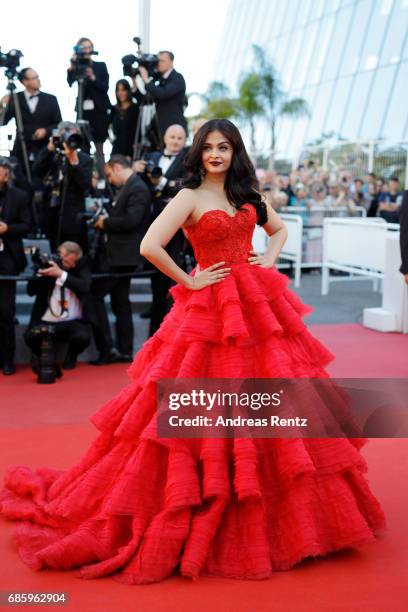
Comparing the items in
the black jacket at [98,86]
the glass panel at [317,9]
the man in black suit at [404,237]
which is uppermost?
the glass panel at [317,9]

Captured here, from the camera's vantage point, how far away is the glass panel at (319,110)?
90.5 feet

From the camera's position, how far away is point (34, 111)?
8.34 meters

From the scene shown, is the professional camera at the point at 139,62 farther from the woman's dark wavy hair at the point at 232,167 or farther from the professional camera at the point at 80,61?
the woman's dark wavy hair at the point at 232,167

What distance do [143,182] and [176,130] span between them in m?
0.50

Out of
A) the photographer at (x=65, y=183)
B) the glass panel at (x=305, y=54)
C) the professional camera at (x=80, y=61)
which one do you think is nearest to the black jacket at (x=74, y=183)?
the photographer at (x=65, y=183)

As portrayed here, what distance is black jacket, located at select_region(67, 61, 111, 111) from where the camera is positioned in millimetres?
8484

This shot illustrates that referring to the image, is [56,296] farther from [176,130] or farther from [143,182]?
[176,130]

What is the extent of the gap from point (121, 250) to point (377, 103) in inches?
733

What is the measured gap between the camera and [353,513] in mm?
3178

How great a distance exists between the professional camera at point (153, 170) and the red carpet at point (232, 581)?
2.36 meters

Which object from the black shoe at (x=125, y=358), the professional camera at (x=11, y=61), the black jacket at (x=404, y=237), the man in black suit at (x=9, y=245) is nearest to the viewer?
the black jacket at (x=404, y=237)

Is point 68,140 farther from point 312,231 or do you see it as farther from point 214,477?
point 312,231

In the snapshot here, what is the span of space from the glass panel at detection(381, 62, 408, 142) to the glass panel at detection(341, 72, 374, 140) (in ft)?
4.80

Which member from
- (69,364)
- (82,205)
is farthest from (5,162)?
(69,364)
